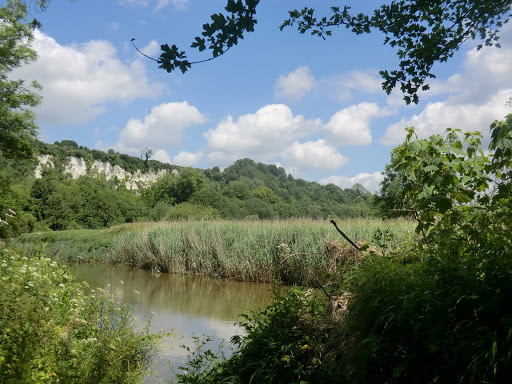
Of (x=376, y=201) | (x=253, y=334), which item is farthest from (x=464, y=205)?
(x=376, y=201)

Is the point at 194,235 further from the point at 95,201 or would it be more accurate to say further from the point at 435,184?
the point at 95,201

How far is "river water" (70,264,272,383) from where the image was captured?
5410mm

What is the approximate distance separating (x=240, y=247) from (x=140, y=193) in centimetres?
5093

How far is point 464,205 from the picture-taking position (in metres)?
3.07

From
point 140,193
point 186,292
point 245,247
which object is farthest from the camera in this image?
point 140,193

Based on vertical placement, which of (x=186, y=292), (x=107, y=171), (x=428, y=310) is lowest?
(x=186, y=292)

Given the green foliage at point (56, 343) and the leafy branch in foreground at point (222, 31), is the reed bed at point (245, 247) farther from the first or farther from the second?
the leafy branch in foreground at point (222, 31)

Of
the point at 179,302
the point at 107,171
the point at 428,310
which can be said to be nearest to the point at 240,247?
the point at 179,302

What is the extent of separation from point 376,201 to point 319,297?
96.1 ft

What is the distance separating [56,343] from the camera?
353 centimetres

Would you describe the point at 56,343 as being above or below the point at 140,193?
below

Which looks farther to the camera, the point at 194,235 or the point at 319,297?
the point at 194,235

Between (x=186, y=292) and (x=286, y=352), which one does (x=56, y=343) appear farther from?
(x=186, y=292)

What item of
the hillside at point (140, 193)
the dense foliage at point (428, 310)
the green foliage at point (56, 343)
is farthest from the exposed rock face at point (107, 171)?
the dense foliage at point (428, 310)
